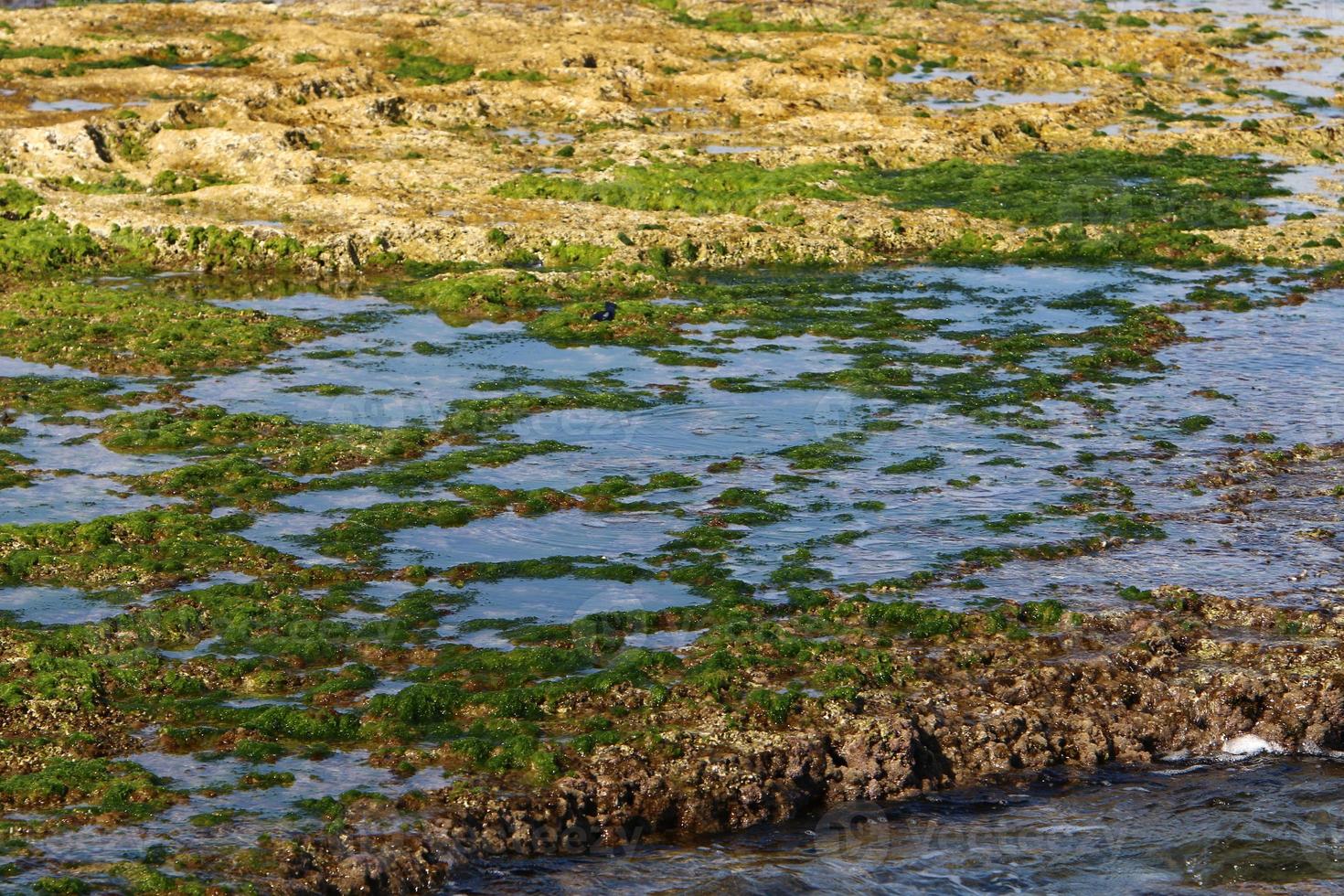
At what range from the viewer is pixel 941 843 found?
12.2 meters

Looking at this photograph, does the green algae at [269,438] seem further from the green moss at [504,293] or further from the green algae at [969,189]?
the green algae at [969,189]

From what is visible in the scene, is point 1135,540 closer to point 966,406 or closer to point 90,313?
point 966,406

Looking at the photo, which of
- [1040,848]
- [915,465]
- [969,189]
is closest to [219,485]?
[915,465]

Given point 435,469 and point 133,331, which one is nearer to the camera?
point 435,469

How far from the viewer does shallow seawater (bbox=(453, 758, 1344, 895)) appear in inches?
455

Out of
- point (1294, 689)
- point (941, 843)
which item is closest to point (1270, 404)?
point (1294, 689)

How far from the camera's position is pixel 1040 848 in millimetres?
12109

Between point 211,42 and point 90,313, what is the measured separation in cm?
2009

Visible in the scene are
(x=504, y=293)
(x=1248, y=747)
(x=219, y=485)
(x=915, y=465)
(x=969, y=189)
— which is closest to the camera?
(x=1248, y=747)

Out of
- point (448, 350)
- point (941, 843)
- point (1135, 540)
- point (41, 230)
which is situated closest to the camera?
point (941, 843)

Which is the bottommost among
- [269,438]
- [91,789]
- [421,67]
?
[91,789]

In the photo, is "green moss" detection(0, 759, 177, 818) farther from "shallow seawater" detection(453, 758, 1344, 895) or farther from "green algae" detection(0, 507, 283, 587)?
"green algae" detection(0, 507, 283, 587)

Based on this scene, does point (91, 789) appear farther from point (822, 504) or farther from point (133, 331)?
point (133, 331)

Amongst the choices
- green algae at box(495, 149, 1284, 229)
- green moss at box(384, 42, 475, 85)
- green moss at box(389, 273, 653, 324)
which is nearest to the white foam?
green moss at box(389, 273, 653, 324)
